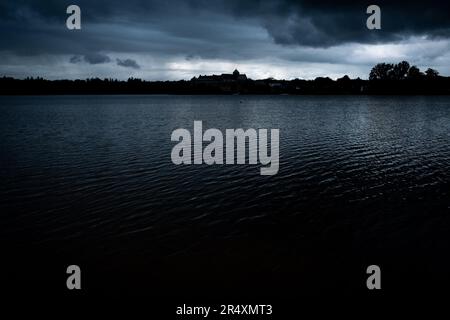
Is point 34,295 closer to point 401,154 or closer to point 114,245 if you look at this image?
point 114,245

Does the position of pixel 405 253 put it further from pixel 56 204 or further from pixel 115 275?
pixel 56 204

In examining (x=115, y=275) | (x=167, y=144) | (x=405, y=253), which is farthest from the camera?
(x=167, y=144)

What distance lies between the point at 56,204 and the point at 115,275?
9856 mm

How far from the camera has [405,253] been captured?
14.9 meters

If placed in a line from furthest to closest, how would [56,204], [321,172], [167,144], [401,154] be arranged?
[167,144]
[401,154]
[321,172]
[56,204]

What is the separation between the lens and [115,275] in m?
13.4
